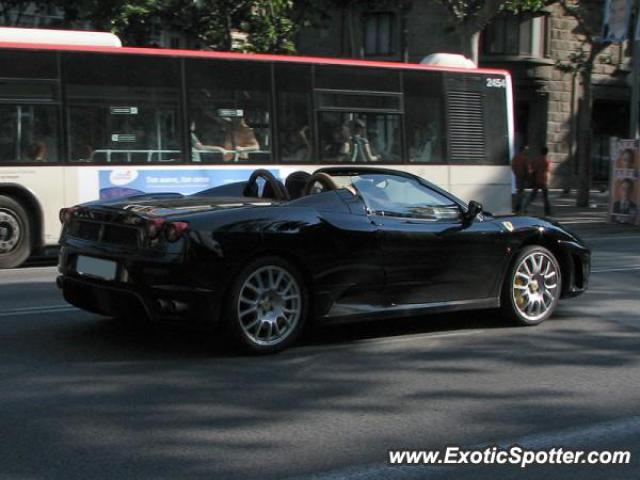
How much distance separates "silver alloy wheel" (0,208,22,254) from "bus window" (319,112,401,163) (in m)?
4.69

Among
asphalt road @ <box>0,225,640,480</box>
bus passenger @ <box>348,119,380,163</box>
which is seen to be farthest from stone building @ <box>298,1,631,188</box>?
asphalt road @ <box>0,225,640,480</box>

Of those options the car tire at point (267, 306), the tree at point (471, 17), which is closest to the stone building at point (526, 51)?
the tree at point (471, 17)

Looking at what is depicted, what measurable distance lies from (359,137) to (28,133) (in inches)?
200

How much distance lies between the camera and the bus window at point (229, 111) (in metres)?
12.2

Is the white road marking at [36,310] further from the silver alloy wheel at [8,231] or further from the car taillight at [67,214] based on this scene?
the silver alloy wheel at [8,231]

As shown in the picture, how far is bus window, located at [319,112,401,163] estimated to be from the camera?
43.5 ft

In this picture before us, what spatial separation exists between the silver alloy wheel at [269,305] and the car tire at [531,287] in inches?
83.1

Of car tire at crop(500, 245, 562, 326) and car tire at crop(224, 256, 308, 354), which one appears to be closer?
car tire at crop(224, 256, 308, 354)

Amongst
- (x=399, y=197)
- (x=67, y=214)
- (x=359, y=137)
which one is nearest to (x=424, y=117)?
(x=359, y=137)

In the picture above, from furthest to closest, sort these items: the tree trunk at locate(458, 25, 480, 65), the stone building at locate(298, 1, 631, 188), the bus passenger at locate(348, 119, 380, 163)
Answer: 1. the stone building at locate(298, 1, 631, 188)
2. the tree trunk at locate(458, 25, 480, 65)
3. the bus passenger at locate(348, 119, 380, 163)

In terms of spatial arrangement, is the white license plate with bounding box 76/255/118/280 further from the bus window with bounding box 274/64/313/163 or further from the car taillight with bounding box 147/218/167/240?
the bus window with bounding box 274/64/313/163

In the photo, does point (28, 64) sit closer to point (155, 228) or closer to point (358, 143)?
point (358, 143)

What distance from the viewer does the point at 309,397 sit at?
16.8 feet

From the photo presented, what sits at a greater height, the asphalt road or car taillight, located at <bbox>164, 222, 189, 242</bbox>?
car taillight, located at <bbox>164, 222, 189, 242</bbox>
